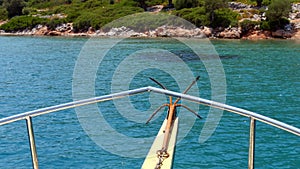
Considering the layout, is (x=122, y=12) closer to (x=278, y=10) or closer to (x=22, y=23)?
(x=22, y=23)

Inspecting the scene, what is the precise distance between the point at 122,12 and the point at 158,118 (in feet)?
200

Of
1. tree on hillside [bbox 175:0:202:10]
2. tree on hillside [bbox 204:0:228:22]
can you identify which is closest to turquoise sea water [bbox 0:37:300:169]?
tree on hillside [bbox 204:0:228:22]

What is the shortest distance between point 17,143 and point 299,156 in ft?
30.7

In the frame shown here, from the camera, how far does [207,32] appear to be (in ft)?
194

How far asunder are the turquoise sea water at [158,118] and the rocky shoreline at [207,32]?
51.9ft

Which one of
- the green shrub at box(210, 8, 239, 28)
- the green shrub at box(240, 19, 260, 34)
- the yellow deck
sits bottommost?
the green shrub at box(240, 19, 260, 34)

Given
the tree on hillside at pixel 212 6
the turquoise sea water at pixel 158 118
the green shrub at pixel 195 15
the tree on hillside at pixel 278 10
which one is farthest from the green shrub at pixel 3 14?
the tree on hillside at pixel 278 10

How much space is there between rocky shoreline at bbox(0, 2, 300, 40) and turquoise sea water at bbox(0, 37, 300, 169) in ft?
51.9

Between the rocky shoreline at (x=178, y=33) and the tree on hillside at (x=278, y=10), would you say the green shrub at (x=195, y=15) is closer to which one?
the rocky shoreline at (x=178, y=33)

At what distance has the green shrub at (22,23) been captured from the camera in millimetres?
79375

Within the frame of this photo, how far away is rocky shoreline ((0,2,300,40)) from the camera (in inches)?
2140

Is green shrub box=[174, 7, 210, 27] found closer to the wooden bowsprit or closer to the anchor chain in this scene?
the wooden bowsprit

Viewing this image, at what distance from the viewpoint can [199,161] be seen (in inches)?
500

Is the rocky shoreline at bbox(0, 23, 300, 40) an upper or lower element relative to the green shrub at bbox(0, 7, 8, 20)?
lower
